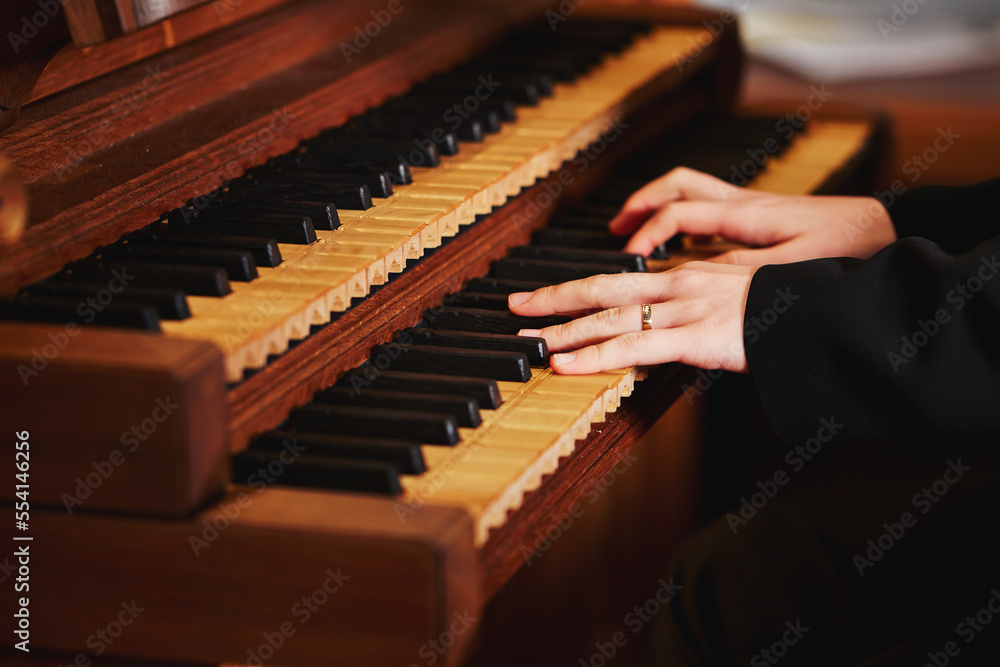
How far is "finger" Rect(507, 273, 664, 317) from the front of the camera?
55.5 inches

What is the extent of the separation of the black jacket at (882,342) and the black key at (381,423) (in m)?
0.44

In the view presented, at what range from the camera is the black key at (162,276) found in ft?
3.97

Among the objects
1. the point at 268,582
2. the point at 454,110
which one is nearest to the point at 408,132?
the point at 454,110

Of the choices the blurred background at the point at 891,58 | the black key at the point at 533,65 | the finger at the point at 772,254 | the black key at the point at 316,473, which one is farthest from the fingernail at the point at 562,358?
the blurred background at the point at 891,58

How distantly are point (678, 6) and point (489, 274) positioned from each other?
5.14ft

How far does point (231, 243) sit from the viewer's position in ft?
4.37

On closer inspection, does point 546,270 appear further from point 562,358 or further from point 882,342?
point 882,342

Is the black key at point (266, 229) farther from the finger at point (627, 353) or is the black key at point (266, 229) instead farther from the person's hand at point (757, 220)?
the person's hand at point (757, 220)

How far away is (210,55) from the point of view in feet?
6.04

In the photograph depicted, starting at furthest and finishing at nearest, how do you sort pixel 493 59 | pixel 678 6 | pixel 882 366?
pixel 678 6 < pixel 493 59 < pixel 882 366

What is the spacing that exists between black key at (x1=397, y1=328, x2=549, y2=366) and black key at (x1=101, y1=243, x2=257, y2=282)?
0.26 meters

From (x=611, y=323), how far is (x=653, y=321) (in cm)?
6

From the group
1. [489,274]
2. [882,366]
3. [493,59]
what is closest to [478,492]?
[882,366]

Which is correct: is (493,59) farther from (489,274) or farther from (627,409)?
(627,409)
